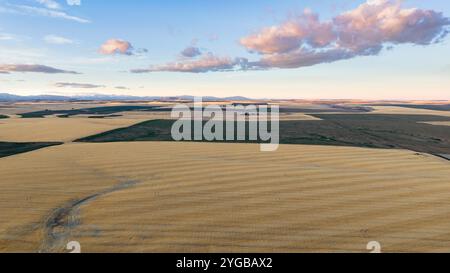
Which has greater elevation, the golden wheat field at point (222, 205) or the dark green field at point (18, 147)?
the dark green field at point (18, 147)

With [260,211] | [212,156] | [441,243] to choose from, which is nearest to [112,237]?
[260,211]

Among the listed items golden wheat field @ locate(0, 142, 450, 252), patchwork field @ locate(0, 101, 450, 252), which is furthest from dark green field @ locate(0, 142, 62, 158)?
golden wheat field @ locate(0, 142, 450, 252)

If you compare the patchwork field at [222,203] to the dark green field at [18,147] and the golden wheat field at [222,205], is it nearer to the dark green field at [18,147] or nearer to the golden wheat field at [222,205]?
the golden wheat field at [222,205]

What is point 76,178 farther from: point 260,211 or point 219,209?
point 260,211

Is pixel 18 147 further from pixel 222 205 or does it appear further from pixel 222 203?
pixel 222 205

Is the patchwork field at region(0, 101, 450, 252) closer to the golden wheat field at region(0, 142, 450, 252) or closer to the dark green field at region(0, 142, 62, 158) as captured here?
the golden wheat field at region(0, 142, 450, 252)

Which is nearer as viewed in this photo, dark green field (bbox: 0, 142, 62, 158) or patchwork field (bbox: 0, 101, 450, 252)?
patchwork field (bbox: 0, 101, 450, 252)

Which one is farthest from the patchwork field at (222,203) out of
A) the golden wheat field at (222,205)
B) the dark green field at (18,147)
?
the dark green field at (18,147)
